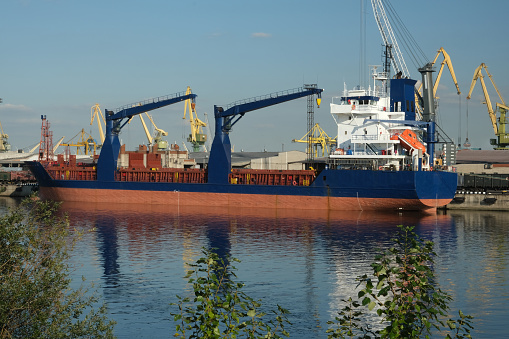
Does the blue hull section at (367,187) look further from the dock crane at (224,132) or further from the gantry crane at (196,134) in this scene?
the gantry crane at (196,134)

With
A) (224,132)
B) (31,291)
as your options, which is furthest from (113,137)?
(31,291)

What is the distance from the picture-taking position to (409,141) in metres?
58.2

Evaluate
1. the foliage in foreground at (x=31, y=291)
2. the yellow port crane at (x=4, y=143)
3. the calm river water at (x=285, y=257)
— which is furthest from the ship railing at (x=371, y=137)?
the yellow port crane at (x=4, y=143)

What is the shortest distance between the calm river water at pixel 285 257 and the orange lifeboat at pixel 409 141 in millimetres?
6599

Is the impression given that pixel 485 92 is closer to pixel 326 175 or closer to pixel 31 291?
pixel 326 175

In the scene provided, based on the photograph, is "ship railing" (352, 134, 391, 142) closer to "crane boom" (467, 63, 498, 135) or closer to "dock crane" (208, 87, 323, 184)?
"dock crane" (208, 87, 323, 184)

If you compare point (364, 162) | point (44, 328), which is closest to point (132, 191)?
point (364, 162)

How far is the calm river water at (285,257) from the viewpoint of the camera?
2484 centimetres

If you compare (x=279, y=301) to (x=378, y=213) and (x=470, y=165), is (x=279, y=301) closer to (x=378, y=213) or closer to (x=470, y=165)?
(x=378, y=213)

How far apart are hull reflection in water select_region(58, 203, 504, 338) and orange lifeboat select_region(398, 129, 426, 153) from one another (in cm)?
619

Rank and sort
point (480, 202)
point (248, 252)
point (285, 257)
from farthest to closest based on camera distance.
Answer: point (480, 202) < point (248, 252) < point (285, 257)

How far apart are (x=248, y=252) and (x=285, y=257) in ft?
8.14

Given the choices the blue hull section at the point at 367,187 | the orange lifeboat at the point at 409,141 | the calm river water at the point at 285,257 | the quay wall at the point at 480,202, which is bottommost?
the calm river water at the point at 285,257

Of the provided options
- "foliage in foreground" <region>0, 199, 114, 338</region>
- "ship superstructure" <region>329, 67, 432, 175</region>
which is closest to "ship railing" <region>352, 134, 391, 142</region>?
"ship superstructure" <region>329, 67, 432, 175</region>
